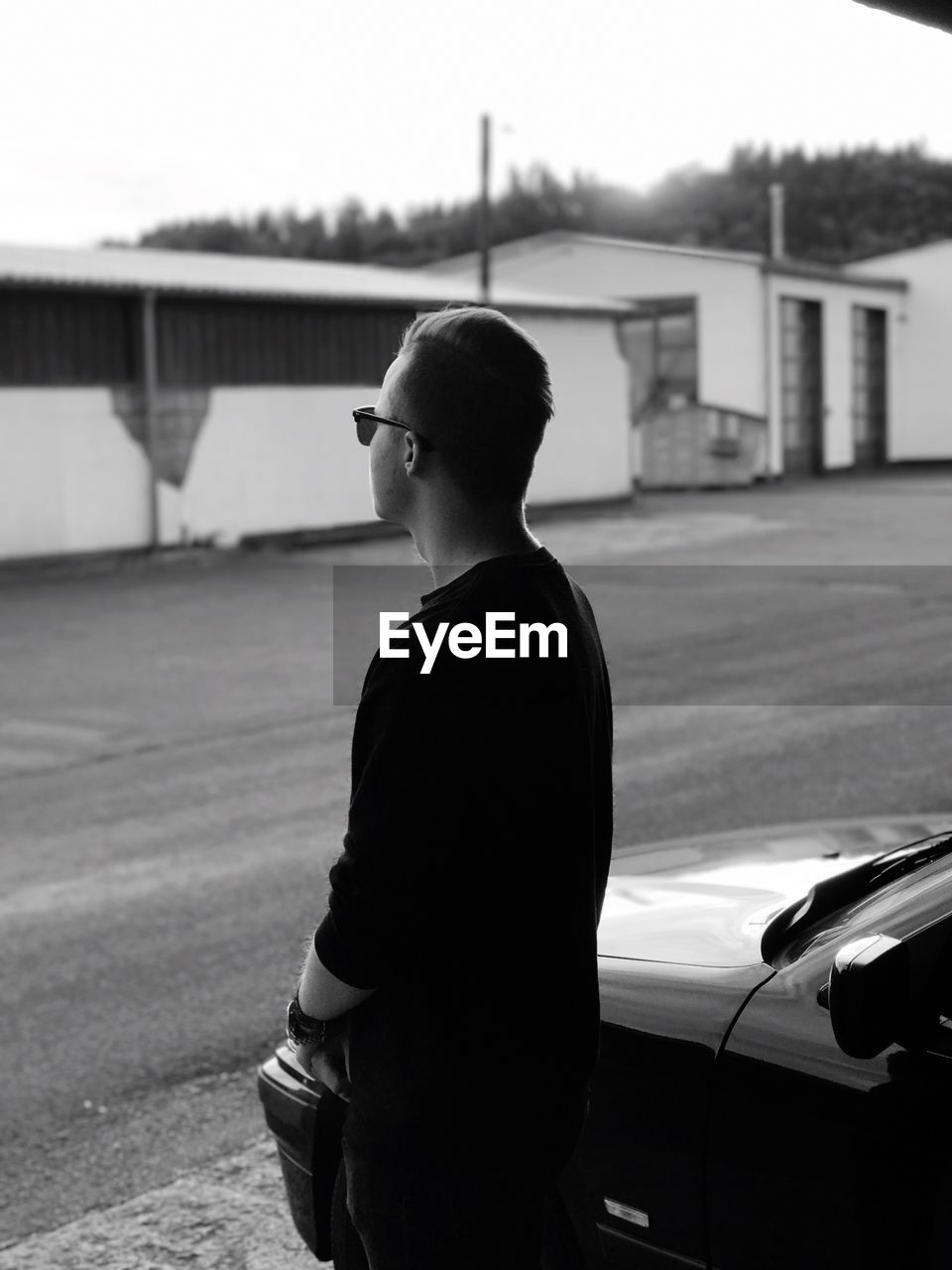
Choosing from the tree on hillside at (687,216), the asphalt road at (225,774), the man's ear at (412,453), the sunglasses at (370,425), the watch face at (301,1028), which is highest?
the tree on hillside at (687,216)

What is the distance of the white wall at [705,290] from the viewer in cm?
3875

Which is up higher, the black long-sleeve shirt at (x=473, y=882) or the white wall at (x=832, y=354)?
the white wall at (x=832, y=354)

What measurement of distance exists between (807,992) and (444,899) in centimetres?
86

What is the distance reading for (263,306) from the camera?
2598 cm

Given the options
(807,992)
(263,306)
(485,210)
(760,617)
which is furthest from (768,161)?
(807,992)

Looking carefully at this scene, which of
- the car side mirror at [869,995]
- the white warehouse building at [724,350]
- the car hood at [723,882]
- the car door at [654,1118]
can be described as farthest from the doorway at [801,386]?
the car side mirror at [869,995]

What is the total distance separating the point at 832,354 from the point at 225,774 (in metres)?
35.4

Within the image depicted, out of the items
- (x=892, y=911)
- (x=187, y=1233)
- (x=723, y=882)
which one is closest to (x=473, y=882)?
(x=892, y=911)

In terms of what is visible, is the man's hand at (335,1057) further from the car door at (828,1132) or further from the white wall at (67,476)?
the white wall at (67,476)

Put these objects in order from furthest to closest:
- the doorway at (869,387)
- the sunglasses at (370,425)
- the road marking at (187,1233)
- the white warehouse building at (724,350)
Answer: the doorway at (869,387)
the white warehouse building at (724,350)
the road marking at (187,1233)
the sunglasses at (370,425)

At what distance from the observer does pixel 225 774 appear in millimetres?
9164

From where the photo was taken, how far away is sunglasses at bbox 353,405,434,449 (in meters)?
2.08

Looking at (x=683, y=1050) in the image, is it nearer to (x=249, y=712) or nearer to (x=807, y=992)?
(x=807, y=992)

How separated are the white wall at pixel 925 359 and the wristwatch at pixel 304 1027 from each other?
45677 mm
